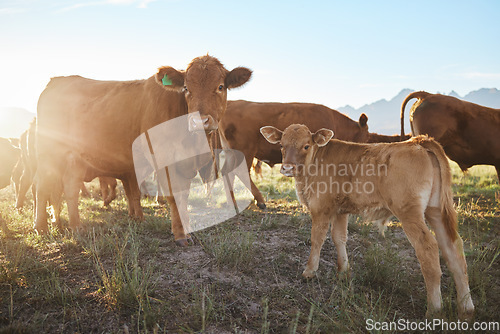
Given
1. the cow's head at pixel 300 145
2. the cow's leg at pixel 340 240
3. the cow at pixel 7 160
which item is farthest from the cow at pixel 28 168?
the cow's leg at pixel 340 240

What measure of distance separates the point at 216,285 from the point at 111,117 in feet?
10.4

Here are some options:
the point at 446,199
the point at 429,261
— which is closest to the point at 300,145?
the point at 446,199

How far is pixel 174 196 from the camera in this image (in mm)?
4871

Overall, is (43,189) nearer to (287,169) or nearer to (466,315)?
(287,169)

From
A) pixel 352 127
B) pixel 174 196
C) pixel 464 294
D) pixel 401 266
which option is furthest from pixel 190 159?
pixel 352 127

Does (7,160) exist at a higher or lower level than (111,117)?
lower

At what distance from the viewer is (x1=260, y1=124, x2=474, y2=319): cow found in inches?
134

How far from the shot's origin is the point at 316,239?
413 centimetres

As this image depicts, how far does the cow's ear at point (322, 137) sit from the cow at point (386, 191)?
0.01 m

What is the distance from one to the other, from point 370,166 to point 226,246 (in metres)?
1.88

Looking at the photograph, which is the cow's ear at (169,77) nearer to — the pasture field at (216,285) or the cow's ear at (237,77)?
the cow's ear at (237,77)

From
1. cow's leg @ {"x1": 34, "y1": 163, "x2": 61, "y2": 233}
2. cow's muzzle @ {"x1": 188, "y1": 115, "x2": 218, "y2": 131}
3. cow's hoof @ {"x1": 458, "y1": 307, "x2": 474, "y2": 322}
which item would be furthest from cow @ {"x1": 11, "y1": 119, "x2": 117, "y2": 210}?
cow's hoof @ {"x1": 458, "y1": 307, "x2": 474, "y2": 322}

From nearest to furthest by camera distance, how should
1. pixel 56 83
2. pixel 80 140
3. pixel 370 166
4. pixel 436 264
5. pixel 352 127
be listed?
pixel 436 264, pixel 370 166, pixel 80 140, pixel 56 83, pixel 352 127

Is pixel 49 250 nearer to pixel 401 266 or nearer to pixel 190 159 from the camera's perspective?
pixel 190 159
